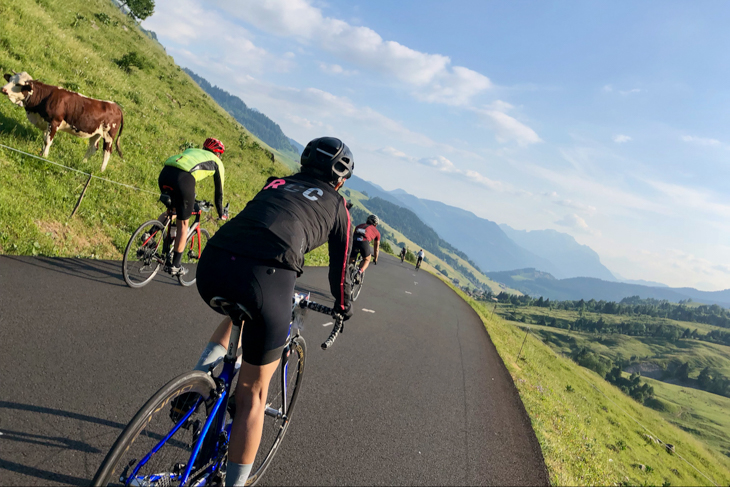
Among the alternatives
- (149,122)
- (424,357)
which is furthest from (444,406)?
(149,122)

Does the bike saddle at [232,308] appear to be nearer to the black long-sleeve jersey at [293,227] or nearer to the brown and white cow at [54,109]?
the black long-sleeve jersey at [293,227]

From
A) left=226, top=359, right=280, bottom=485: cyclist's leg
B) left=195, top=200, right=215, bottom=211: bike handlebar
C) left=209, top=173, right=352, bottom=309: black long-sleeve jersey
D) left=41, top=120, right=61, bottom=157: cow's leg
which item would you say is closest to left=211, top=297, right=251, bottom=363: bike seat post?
left=226, top=359, right=280, bottom=485: cyclist's leg

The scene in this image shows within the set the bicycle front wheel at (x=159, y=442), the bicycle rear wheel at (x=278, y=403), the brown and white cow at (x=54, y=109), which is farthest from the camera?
the brown and white cow at (x=54, y=109)

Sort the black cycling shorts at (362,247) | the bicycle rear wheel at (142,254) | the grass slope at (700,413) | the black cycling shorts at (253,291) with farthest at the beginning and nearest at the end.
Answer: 1. the grass slope at (700,413)
2. the black cycling shorts at (362,247)
3. the bicycle rear wheel at (142,254)
4. the black cycling shorts at (253,291)

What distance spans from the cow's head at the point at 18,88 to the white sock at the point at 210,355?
356 inches

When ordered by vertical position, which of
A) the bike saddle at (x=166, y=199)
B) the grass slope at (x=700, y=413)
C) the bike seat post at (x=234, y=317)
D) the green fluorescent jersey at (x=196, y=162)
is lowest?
the grass slope at (x=700, y=413)

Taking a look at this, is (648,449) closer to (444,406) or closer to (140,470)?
(444,406)

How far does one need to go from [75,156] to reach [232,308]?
9510 mm

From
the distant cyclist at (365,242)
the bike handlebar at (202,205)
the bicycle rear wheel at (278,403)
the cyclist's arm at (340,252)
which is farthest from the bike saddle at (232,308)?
the distant cyclist at (365,242)

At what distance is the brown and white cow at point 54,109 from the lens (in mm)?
8484

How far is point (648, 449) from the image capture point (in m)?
22.7

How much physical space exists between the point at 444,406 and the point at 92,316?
16.6 feet

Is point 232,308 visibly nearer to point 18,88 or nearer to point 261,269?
point 261,269

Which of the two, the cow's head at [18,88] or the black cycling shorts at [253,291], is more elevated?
the cow's head at [18,88]
